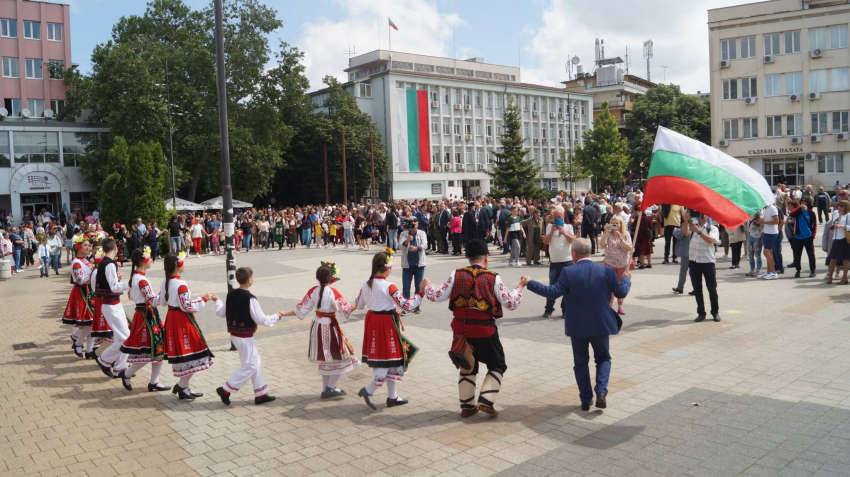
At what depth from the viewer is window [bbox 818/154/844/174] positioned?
5041 centimetres

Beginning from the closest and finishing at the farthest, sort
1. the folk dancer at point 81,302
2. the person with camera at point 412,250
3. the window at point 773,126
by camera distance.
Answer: the folk dancer at point 81,302 → the person with camera at point 412,250 → the window at point 773,126

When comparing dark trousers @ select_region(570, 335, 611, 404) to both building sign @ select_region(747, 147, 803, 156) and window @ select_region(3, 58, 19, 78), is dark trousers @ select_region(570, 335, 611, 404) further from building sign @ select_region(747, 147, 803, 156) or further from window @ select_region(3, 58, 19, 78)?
window @ select_region(3, 58, 19, 78)

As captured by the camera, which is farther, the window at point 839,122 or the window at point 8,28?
the window at point 8,28

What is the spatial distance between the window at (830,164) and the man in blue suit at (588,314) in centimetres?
5280

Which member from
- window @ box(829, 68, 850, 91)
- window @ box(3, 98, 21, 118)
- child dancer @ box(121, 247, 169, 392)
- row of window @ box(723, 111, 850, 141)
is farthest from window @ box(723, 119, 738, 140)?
window @ box(3, 98, 21, 118)

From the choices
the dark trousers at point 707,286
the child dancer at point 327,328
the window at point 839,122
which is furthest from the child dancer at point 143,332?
the window at point 839,122

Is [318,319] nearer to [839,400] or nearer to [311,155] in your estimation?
[839,400]

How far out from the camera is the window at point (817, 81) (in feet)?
163

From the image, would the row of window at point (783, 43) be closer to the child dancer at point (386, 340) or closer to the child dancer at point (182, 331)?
the child dancer at point (386, 340)

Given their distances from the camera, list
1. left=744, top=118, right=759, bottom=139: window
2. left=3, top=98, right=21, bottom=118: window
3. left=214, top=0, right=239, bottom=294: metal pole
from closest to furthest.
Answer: left=214, top=0, right=239, bottom=294: metal pole → left=744, top=118, right=759, bottom=139: window → left=3, top=98, right=21, bottom=118: window

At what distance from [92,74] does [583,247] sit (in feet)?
163

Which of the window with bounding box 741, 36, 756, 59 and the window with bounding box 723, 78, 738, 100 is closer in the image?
the window with bounding box 741, 36, 756, 59

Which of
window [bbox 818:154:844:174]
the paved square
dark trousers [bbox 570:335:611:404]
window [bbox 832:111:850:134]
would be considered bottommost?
the paved square

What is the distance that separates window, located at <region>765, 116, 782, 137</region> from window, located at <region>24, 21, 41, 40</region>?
5940 centimetres
